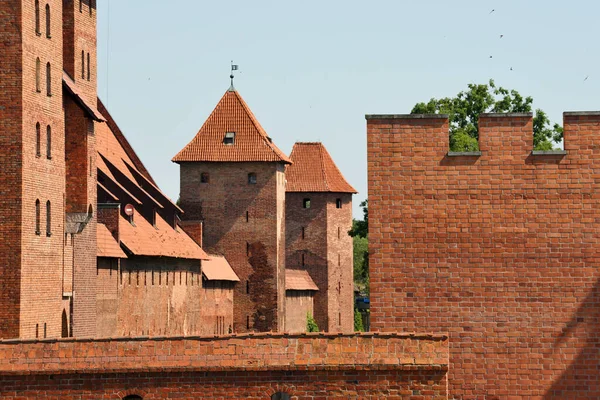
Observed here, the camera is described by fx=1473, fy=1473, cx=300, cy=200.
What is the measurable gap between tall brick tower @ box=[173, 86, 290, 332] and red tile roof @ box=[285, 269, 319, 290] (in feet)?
16.4

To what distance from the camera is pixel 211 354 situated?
71.6ft

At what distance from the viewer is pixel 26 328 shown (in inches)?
1246

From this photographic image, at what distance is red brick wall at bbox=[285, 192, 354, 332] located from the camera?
79.8 metres

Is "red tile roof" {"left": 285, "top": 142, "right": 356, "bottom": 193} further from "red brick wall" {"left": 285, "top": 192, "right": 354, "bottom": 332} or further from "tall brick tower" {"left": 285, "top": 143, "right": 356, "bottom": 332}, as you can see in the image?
"red brick wall" {"left": 285, "top": 192, "right": 354, "bottom": 332}

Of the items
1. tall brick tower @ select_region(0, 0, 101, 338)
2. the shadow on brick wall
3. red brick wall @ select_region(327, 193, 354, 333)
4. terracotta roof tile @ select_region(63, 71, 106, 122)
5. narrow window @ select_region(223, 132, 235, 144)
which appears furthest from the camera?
red brick wall @ select_region(327, 193, 354, 333)

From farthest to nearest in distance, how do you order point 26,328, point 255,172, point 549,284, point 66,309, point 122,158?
point 255,172
point 122,158
point 66,309
point 26,328
point 549,284

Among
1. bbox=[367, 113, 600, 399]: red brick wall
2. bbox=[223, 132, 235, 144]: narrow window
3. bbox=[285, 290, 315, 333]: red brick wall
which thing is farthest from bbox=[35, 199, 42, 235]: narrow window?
bbox=[285, 290, 315, 333]: red brick wall

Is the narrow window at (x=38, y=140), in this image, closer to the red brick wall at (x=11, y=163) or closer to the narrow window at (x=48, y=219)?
the red brick wall at (x=11, y=163)

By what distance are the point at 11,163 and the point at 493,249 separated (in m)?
13.8

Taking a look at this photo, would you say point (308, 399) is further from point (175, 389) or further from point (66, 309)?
point (66, 309)

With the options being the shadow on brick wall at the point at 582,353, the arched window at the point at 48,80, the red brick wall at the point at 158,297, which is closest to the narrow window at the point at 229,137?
the red brick wall at the point at 158,297

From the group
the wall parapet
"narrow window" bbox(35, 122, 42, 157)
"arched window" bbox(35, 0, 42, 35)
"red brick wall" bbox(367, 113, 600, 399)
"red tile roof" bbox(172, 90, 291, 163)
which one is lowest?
the wall parapet

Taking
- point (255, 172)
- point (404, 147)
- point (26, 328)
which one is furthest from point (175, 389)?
point (255, 172)

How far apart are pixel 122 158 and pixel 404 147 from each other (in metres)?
36.4
